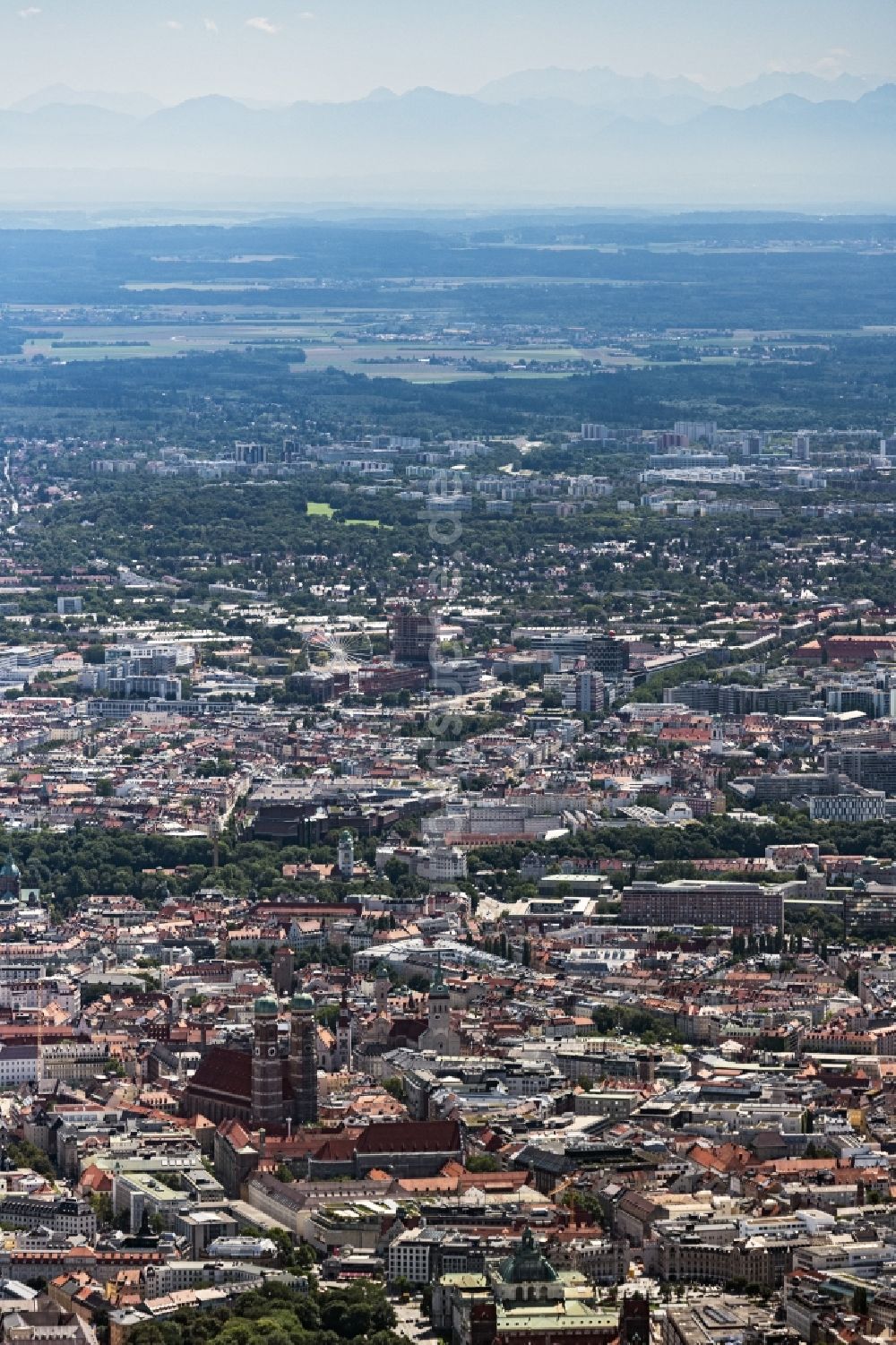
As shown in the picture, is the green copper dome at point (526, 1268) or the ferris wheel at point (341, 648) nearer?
the green copper dome at point (526, 1268)

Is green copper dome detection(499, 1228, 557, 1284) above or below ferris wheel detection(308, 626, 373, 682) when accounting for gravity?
above

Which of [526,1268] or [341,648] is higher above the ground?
[526,1268]

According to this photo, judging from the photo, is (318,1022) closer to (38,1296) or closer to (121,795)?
(38,1296)

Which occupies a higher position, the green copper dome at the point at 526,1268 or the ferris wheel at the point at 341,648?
the green copper dome at the point at 526,1268

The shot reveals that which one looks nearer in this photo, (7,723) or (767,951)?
(767,951)

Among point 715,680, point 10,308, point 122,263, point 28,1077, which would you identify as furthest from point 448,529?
point 122,263

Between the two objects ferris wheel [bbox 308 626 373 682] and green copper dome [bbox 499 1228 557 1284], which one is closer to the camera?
green copper dome [bbox 499 1228 557 1284]

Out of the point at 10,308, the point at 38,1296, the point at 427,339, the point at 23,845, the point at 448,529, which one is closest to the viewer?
the point at 38,1296

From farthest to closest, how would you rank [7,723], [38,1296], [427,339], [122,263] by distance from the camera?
[122,263], [427,339], [7,723], [38,1296]

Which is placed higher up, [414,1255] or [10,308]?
[414,1255]

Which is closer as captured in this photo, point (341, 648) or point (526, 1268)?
point (526, 1268)
